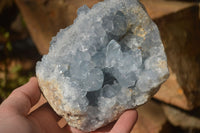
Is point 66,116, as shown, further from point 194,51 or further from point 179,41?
point 194,51

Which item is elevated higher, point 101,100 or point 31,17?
point 31,17

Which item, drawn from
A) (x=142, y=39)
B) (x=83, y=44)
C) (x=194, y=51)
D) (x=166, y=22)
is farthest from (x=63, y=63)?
(x=194, y=51)

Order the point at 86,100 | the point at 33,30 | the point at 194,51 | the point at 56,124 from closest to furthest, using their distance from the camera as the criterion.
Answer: the point at 86,100 < the point at 56,124 < the point at 194,51 < the point at 33,30

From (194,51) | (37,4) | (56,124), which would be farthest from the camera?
(37,4)

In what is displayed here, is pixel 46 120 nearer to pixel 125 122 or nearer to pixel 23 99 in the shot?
pixel 23 99

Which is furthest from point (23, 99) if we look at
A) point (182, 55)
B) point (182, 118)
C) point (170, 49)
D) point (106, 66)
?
point (182, 118)

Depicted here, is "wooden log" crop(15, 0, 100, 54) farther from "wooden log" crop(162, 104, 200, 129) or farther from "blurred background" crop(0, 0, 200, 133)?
"wooden log" crop(162, 104, 200, 129)
